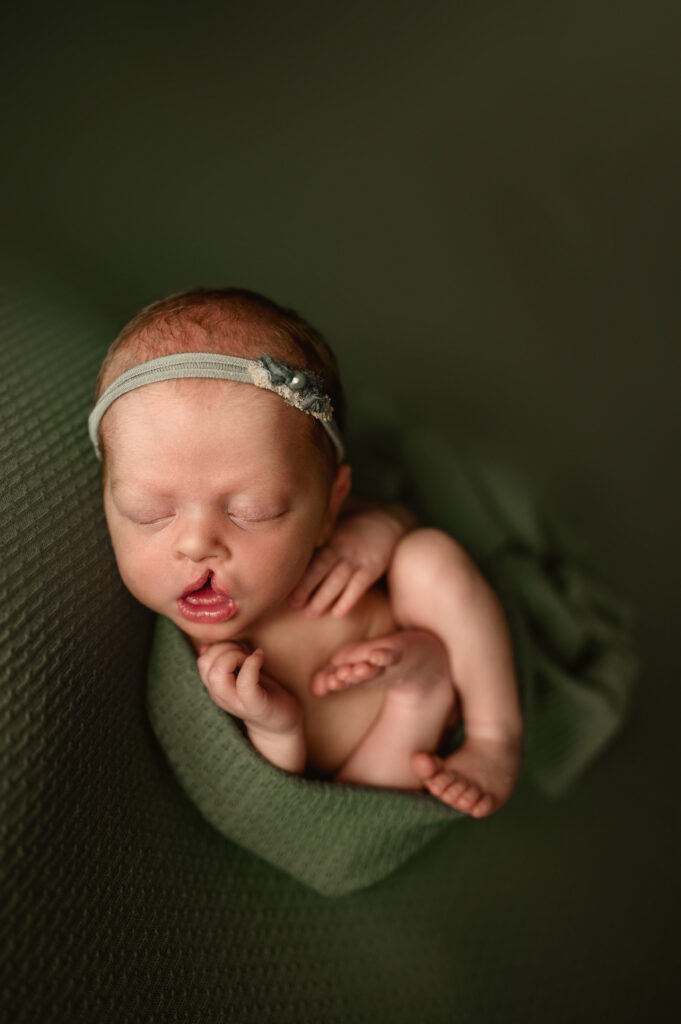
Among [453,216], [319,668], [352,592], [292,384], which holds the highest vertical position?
[453,216]

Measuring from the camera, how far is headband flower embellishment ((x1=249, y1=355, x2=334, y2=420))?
82 centimetres

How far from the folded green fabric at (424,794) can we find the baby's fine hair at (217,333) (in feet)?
1.05

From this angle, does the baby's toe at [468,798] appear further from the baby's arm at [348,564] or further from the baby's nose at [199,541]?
the baby's nose at [199,541]

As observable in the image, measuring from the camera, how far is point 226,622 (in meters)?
0.85

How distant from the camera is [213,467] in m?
0.79

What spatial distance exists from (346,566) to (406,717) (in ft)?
0.68

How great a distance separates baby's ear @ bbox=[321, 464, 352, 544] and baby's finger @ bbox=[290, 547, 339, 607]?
0.07 feet

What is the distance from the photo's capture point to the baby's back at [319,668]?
38.1 inches

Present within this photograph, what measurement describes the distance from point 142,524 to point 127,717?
22cm

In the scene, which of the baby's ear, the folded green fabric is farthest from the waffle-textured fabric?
the baby's ear

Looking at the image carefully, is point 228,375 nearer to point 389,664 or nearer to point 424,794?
point 389,664

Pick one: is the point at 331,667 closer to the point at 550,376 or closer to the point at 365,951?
the point at 365,951

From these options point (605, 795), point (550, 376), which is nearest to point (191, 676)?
point (605, 795)

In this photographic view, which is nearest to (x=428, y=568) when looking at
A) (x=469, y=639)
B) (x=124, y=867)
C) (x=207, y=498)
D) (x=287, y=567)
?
(x=469, y=639)
